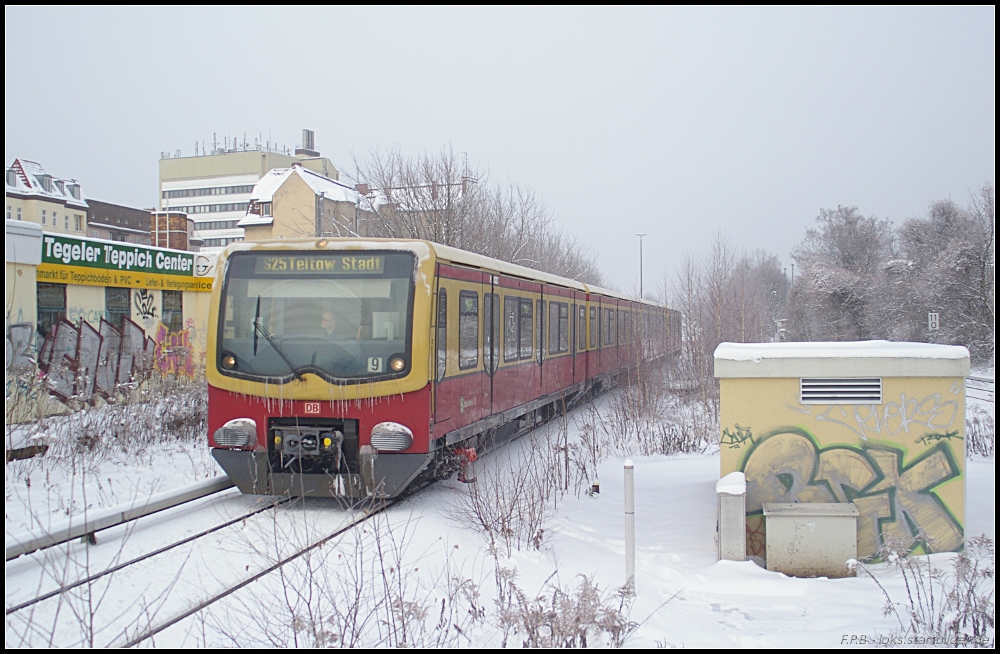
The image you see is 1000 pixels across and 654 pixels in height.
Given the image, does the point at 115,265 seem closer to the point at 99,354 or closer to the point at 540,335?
the point at 99,354

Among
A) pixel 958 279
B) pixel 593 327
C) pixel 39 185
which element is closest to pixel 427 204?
pixel 593 327

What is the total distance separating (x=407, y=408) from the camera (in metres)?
7.59

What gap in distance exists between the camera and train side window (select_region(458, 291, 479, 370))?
874cm

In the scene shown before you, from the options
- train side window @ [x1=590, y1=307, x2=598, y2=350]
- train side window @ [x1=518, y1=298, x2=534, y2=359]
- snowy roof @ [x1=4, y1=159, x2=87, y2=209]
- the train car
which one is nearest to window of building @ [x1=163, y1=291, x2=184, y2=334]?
train side window @ [x1=590, y1=307, x2=598, y2=350]

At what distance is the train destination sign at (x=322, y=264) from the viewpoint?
7820 millimetres

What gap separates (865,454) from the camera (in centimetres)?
699

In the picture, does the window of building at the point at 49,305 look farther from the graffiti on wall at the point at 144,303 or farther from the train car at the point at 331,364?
the train car at the point at 331,364

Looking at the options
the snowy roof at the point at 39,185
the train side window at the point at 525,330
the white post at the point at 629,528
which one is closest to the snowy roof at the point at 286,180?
the snowy roof at the point at 39,185

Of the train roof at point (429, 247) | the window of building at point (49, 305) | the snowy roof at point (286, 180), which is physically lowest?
the window of building at point (49, 305)

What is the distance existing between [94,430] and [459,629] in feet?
24.4

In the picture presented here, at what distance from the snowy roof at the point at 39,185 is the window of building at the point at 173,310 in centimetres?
4542

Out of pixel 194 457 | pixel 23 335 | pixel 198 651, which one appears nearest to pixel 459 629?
pixel 198 651

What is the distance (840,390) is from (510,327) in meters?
4.83

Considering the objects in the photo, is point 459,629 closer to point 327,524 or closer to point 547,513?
point 327,524
